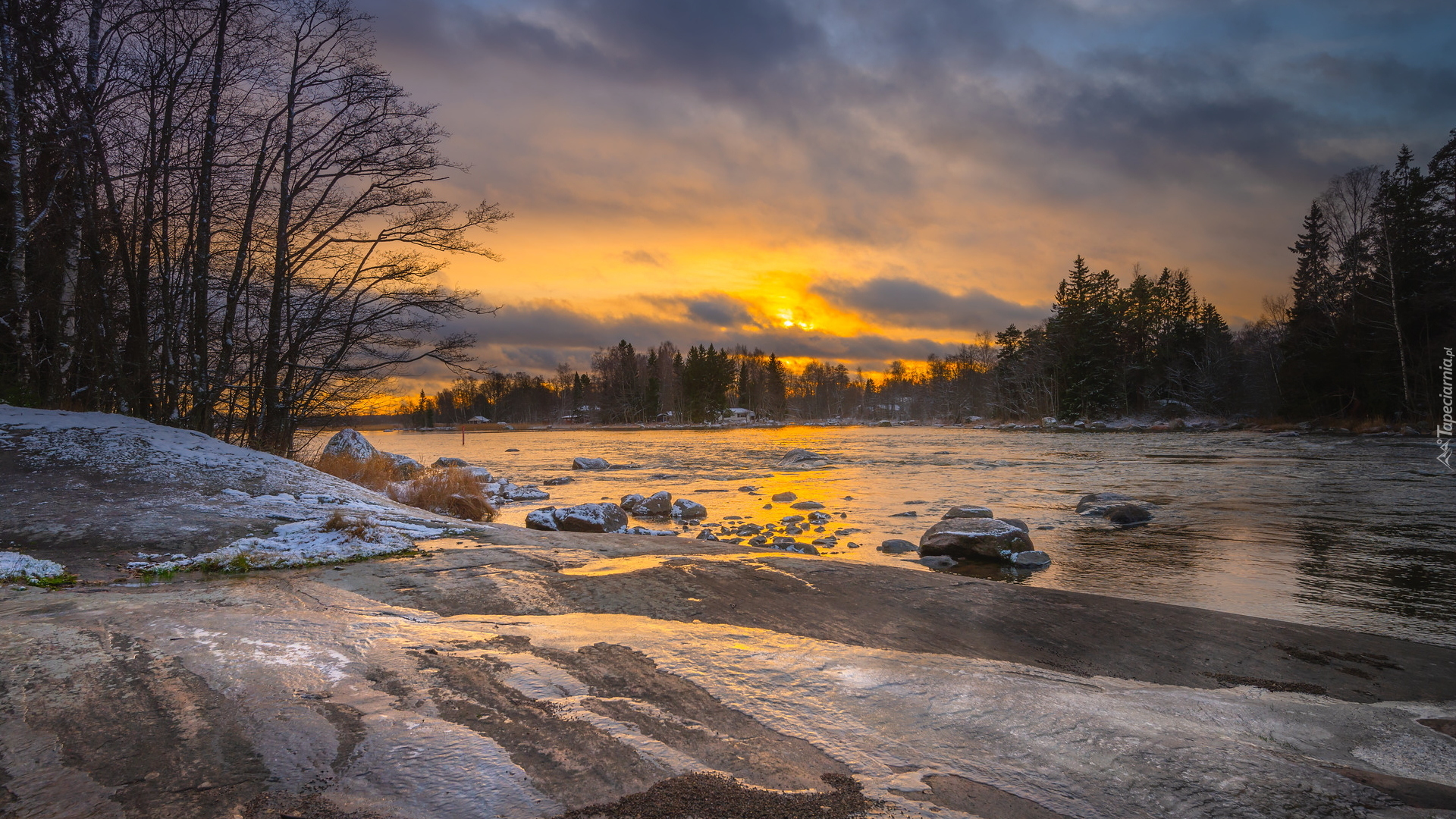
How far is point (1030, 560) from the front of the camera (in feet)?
27.9

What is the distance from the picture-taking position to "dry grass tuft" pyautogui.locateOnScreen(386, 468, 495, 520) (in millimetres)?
11945

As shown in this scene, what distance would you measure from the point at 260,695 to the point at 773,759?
2.27 metres

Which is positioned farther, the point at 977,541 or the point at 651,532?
the point at 651,532

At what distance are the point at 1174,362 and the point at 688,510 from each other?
61.1 m

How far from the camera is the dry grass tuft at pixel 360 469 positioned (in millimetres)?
12773

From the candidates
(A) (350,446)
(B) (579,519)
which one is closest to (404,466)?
(A) (350,446)

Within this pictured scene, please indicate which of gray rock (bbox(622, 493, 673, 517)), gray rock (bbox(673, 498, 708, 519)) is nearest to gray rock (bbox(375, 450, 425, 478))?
gray rock (bbox(622, 493, 673, 517))

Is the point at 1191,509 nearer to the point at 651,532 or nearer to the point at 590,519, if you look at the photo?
the point at 651,532

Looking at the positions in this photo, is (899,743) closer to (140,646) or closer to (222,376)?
(140,646)

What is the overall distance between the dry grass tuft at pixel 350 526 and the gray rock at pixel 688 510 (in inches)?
277

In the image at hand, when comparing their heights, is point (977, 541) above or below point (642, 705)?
below

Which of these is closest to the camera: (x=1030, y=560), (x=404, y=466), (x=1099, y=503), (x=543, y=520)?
(x=1030, y=560)

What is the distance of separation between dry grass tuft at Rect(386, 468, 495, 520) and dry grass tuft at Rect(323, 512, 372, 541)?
4.73 m

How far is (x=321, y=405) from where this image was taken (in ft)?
42.4
